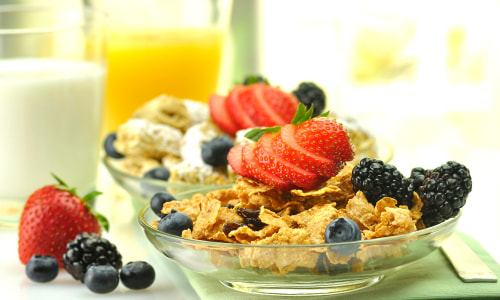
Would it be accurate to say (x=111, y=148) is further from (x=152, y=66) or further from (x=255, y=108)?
(x=152, y=66)

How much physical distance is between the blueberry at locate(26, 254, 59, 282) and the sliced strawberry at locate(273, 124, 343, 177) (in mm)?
392

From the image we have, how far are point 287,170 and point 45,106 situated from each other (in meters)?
0.62

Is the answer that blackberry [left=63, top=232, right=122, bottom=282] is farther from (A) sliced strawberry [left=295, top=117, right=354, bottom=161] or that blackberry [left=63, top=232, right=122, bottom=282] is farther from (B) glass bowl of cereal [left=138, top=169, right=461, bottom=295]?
(A) sliced strawberry [left=295, top=117, right=354, bottom=161]

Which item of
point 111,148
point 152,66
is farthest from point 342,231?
point 152,66

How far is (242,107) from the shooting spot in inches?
56.8

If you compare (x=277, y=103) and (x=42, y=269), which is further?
(x=277, y=103)

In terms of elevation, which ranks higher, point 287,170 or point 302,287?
point 287,170

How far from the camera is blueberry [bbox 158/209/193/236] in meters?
0.98

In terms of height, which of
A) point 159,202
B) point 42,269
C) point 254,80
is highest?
point 254,80

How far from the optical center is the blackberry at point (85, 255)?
1.07m

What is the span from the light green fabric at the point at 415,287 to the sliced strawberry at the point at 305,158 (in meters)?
0.17

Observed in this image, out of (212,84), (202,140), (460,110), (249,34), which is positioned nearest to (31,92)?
(202,140)

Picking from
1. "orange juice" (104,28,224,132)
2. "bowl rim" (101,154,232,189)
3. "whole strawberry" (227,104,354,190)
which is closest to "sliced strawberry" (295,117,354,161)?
"whole strawberry" (227,104,354,190)

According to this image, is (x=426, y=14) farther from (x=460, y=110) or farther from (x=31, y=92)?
(x=31, y=92)
